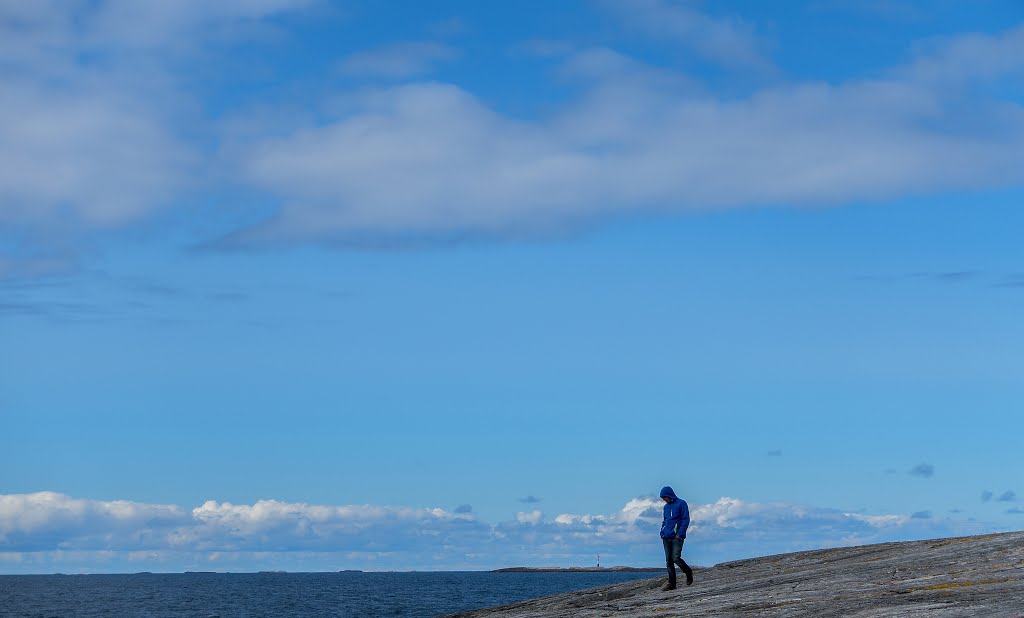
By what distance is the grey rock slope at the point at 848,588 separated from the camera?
813 inches

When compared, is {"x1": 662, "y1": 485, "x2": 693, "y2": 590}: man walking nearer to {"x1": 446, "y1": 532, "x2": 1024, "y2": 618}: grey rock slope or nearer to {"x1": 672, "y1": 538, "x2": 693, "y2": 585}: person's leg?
{"x1": 672, "y1": 538, "x2": 693, "y2": 585}: person's leg

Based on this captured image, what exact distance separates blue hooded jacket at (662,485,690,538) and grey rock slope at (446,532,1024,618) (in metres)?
1.56

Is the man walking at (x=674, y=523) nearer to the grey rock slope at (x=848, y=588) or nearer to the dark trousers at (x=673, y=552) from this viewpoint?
the dark trousers at (x=673, y=552)

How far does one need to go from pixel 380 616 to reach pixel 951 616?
74926 mm

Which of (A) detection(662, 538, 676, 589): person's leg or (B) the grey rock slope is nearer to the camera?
(B) the grey rock slope

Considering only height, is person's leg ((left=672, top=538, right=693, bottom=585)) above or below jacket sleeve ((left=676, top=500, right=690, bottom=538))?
below

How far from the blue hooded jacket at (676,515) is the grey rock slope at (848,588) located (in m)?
1.56

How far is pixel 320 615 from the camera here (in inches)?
3698

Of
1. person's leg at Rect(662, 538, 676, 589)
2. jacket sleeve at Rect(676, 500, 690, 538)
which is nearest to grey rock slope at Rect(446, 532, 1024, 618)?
person's leg at Rect(662, 538, 676, 589)

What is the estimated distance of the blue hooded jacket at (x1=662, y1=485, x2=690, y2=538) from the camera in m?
27.3

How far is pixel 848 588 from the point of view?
2384 cm

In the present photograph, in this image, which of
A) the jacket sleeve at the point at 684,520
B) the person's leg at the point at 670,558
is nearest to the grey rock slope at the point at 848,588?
the person's leg at the point at 670,558

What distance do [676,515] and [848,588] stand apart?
4839 mm

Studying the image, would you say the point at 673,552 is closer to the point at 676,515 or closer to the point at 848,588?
the point at 676,515
